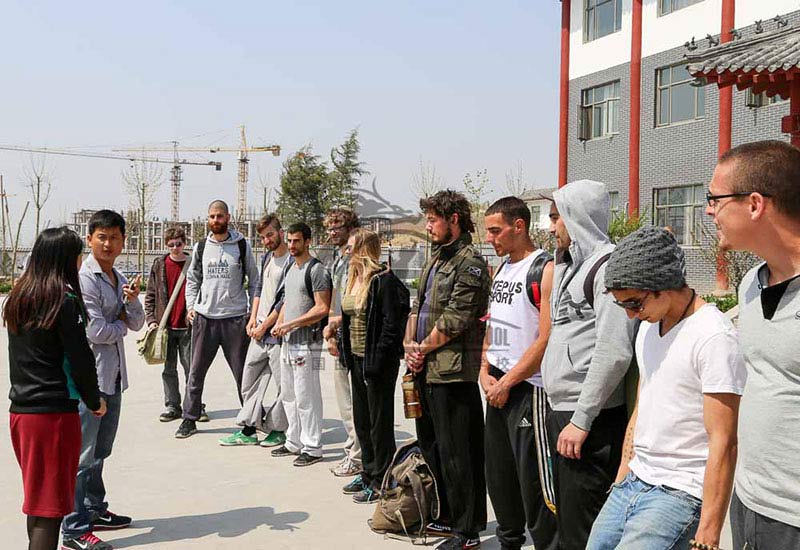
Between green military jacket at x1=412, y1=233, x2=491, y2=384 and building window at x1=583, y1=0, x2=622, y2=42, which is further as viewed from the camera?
building window at x1=583, y1=0, x2=622, y2=42

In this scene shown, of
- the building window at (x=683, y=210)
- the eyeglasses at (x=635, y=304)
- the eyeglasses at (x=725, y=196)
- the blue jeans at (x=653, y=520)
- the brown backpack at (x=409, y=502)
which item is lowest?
the brown backpack at (x=409, y=502)

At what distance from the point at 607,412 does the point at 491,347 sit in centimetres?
136

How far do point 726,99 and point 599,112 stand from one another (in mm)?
5018

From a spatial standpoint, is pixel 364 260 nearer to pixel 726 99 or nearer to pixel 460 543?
pixel 460 543

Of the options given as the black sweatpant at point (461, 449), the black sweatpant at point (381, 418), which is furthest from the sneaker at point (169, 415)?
the black sweatpant at point (461, 449)

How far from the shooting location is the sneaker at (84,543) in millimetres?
4770

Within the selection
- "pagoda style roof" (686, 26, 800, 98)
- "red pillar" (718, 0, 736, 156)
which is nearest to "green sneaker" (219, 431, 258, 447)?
"pagoda style roof" (686, 26, 800, 98)

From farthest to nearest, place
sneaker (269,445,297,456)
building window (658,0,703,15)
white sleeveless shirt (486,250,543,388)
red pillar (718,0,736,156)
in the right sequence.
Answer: building window (658,0,703,15) < red pillar (718,0,736,156) < sneaker (269,445,297,456) < white sleeveless shirt (486,250,543,388)

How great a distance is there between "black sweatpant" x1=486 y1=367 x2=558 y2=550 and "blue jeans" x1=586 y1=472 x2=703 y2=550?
149cm

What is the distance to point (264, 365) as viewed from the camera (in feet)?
24.6

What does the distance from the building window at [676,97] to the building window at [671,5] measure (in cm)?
159

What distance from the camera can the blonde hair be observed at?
5.92m

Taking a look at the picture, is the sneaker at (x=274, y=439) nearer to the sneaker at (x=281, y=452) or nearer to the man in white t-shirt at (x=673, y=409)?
the sneaker at (x=281, y=452)

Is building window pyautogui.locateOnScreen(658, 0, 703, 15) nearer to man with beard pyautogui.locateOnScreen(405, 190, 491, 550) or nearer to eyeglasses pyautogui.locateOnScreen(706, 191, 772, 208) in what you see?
man with beard pyautogui.locateOnScreen(405, 190, 491, 550)
